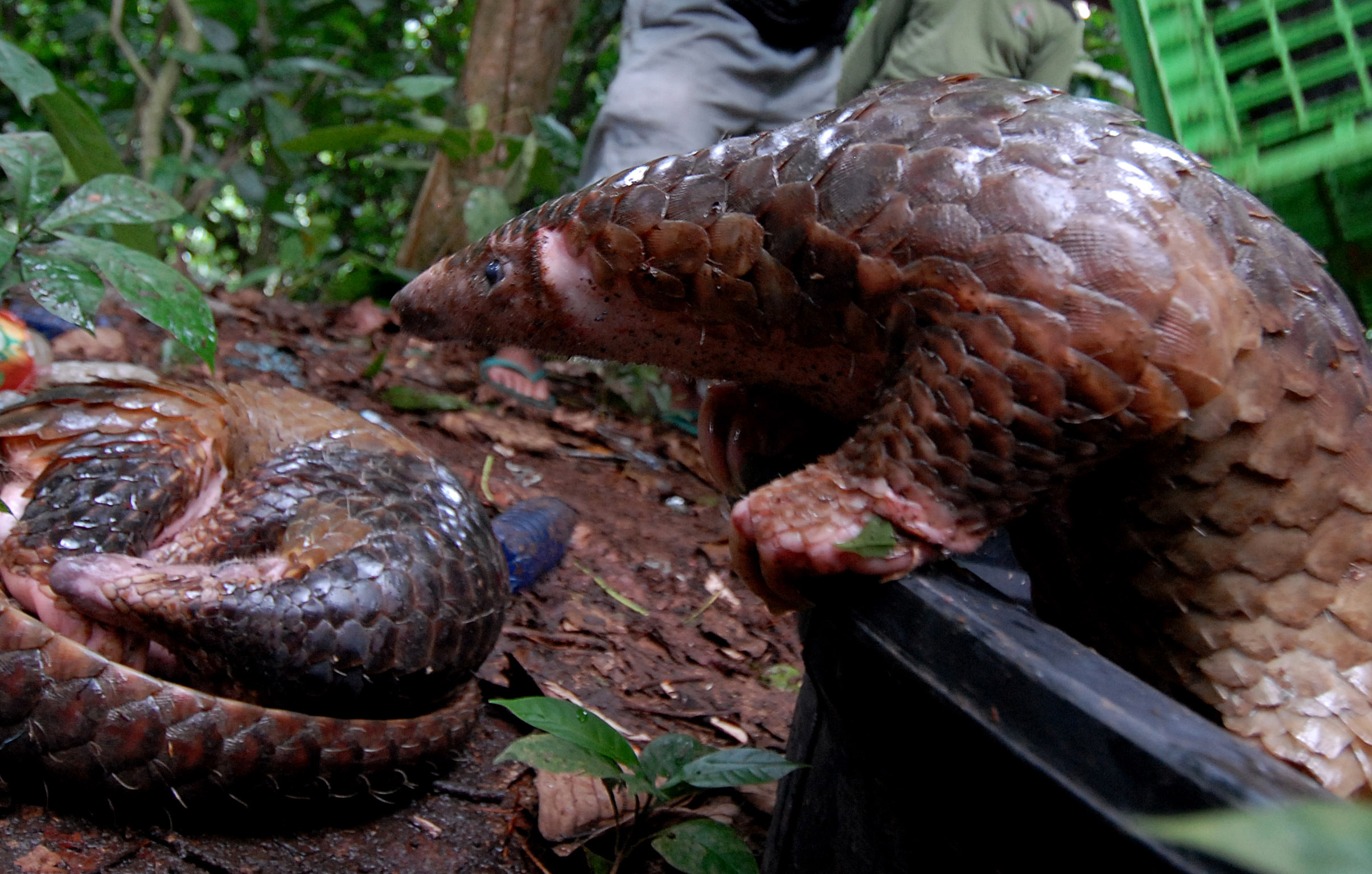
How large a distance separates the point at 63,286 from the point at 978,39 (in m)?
3.07

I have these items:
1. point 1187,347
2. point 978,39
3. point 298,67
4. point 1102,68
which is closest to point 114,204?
point 1187,347

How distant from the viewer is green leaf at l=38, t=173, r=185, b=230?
2133mm

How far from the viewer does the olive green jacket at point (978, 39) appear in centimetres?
360

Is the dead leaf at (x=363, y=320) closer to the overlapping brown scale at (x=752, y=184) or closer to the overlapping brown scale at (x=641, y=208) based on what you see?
the overlapping brown scale at (x=641, y=208)

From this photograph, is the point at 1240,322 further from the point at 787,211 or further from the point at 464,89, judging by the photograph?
the point at 464,89

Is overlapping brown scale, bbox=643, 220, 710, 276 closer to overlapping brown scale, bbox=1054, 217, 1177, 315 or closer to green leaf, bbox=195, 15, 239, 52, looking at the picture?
overlapping brown scale, bbox=1054, 217, 1177, 315

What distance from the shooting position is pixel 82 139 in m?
3.07

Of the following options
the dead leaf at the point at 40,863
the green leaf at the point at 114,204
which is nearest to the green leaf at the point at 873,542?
the dead leaf at the point at 40,863

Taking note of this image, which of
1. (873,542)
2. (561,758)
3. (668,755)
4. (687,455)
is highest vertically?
(873,542)

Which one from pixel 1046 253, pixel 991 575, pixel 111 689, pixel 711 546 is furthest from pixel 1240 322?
pixel 711 546

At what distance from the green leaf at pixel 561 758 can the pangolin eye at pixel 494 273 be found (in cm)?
77

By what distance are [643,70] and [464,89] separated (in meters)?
1.64

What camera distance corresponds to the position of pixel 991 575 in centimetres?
182

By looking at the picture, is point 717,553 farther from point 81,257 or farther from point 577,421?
point 81,257
